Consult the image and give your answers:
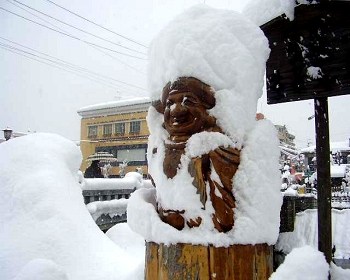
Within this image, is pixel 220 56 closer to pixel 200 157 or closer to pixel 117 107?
pixel 200 157

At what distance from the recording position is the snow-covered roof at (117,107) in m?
24.6

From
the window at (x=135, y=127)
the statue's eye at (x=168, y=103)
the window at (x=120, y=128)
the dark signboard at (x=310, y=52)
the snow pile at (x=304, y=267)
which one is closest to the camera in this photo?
the snow pile at (x=304, y=267)

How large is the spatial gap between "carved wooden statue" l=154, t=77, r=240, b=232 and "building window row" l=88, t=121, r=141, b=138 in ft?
79.2

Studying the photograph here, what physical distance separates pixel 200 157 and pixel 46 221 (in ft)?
6.40

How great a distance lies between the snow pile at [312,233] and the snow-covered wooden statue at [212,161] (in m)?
1.97

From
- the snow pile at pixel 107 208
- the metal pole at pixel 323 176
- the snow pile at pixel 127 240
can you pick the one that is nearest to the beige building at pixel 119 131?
the snow pile at pixel 107 208

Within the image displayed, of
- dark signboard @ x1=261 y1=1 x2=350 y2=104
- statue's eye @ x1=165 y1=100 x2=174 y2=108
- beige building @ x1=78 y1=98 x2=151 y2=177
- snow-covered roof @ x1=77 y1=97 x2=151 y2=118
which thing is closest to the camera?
statue's eye @ x1=165 y1=100 x2=174 y2=108

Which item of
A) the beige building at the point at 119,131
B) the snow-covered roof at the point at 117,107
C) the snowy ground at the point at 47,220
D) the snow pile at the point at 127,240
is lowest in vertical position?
the snow pile at the point at 127,240

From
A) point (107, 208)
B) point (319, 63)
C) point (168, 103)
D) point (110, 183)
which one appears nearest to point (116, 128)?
point (110, 183)

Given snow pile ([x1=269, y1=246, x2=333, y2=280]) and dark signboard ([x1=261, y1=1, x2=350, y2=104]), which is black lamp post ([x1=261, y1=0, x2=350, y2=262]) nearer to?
dark signboard ([x1=261, y1=1, x2=350, y2=104])

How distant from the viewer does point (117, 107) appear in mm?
25828

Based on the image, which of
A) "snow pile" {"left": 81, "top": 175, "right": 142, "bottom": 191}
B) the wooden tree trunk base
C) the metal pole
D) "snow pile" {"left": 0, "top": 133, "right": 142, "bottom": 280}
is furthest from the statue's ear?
"snow pile" {"left": 81, "top": 175, "right": 142, "bottom": 191}

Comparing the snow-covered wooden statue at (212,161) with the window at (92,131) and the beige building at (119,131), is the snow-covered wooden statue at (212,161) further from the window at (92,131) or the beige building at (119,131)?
the window at (92,131)

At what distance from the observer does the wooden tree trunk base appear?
1125mm
